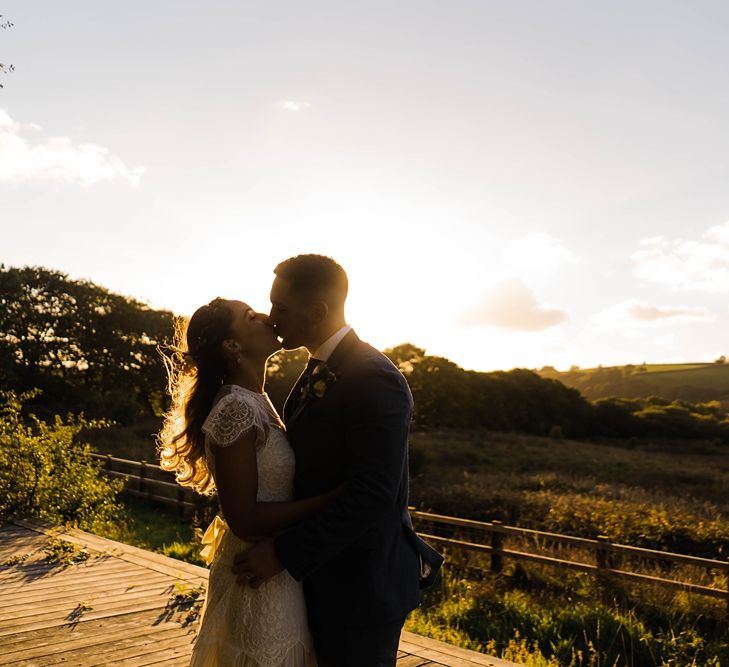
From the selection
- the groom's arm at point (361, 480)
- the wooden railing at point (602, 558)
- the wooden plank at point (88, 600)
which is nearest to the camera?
the groom's arm at point (361, 480)

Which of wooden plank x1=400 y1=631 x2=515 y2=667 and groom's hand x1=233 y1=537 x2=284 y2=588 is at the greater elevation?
groom's hand x1=233 y1=537 x2=284 y2=588

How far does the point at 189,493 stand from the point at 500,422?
28494mm

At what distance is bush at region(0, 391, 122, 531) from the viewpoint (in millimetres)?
9828

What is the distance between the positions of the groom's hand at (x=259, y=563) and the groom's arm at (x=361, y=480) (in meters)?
0.04

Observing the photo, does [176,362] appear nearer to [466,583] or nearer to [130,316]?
[466,583]

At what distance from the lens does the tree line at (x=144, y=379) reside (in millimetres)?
35031

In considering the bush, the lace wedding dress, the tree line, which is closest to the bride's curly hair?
the lace wedding dress

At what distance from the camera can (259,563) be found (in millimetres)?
2467

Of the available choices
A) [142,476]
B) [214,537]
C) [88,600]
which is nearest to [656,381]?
[142,476]

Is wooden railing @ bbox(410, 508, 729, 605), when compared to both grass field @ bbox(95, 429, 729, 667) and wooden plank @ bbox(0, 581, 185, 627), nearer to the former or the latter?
grass field @ bbox(95, 429, 729, 667)

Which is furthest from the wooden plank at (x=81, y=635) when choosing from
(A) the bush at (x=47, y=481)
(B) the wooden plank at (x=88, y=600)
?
(A) the bush at (x=47, y=481)

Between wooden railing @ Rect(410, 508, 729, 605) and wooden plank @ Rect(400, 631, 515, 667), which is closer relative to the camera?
wooden plank @ Rect(400, 631, 515, 667)

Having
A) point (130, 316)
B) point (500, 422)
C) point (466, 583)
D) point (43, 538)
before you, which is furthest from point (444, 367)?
point (43, 538)

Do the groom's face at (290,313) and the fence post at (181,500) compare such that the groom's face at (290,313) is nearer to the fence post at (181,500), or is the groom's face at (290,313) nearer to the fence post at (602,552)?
the fence post at (602,552)
